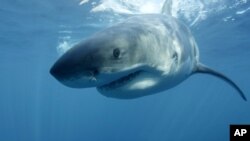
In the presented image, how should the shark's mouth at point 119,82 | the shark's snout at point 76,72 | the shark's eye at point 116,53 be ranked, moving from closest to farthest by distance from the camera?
the shark's snout at point 76,72, the shark's eye at point 116,53, the shark's mouth at point 119,82

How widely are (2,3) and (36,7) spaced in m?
1.78

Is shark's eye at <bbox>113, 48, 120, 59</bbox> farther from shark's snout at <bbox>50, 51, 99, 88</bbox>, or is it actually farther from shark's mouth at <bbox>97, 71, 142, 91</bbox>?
shark's mouth at <bbox>97, 71, 142, 91</bbox>

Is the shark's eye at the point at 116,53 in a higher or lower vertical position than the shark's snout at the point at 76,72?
higher

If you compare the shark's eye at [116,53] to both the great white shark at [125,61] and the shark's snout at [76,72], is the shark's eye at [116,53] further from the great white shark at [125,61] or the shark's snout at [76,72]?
the shark's snout at [76,72]

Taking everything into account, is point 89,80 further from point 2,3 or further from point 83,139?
point 83,139

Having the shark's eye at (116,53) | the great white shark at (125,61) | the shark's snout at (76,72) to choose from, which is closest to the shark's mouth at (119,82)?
the great white shark at (125,61)

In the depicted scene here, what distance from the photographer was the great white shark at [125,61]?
2777 millimetres

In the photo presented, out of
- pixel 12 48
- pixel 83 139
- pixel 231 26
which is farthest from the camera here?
pixel 83 139

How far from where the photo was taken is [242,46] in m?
26.2

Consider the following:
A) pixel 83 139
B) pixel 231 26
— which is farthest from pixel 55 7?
pixel 83 139

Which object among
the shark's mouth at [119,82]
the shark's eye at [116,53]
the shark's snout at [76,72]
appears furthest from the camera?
the shark's mouth at [119,82]

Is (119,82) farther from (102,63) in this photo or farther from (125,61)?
(102,63)

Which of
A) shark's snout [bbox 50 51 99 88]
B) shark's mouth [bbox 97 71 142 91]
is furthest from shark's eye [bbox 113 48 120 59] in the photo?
shark's mouth [bbox 97 71 142 91]

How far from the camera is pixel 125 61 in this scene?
314 centimetres
